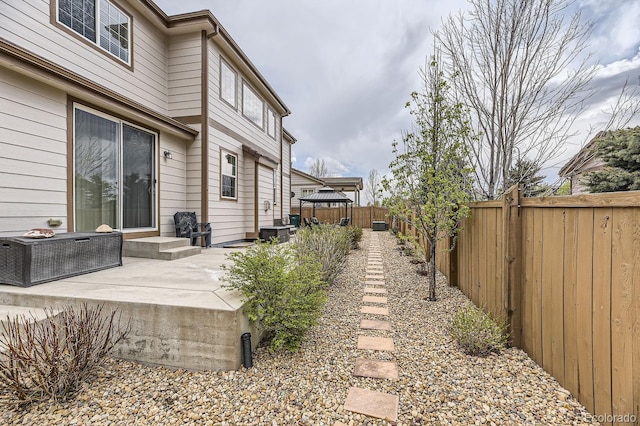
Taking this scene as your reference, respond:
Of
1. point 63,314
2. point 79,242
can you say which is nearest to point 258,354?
point 63,314

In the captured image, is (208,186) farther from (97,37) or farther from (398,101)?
(398,101)

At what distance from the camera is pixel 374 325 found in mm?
3426

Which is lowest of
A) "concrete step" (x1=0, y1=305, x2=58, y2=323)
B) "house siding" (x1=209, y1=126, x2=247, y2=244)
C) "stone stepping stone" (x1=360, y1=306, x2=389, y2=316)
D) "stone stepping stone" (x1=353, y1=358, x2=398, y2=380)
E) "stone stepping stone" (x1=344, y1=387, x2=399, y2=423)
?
"stone stepping stone" (x1=344, y1=387, x2=399, y2=423)

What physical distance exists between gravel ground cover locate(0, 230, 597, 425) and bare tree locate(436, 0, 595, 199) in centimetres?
284

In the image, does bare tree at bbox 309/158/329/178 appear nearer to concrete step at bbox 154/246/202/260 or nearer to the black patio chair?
the black patio chair

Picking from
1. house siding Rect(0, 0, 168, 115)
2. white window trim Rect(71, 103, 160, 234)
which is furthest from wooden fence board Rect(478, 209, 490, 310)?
house siding Rect(0, 0, 168, 115)

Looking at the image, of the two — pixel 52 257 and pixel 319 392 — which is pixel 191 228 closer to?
pixel 52 257

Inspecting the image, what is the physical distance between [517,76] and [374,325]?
150 inches

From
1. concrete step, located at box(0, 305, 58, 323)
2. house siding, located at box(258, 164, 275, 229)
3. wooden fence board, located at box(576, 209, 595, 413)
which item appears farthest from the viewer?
house siding, located at box(258, 164, 275, 229)

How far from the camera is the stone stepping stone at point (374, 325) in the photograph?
132 inches

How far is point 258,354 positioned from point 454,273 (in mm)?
3558

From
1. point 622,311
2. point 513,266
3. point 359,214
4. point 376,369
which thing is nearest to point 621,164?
point 513,266

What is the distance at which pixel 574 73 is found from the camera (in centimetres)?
388

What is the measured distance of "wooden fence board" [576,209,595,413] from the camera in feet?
A: 6.08
